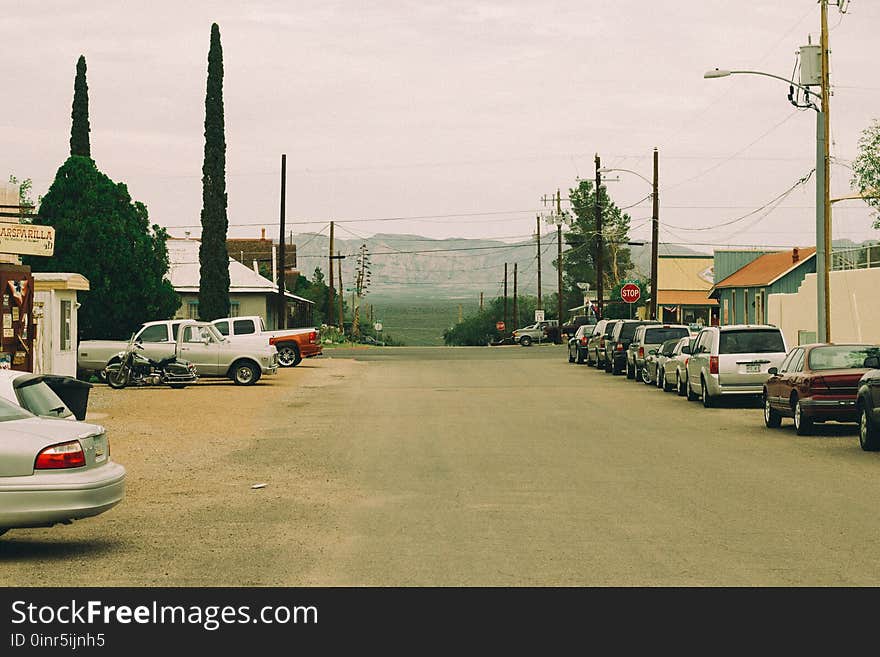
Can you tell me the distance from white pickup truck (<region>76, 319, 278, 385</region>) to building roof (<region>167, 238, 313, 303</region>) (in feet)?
112

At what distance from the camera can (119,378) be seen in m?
35.1

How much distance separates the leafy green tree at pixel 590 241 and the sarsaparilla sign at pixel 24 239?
111 meters

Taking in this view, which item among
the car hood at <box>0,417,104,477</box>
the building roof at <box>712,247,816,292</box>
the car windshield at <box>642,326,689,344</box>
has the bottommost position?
the car hood at <box>0,417,104,477</box>

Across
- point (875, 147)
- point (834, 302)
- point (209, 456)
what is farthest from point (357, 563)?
point (875, 147)

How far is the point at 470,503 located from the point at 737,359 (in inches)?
629

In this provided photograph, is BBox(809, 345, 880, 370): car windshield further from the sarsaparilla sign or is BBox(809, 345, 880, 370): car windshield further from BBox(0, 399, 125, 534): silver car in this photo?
BBox(0, 399, 125, 534): silver car

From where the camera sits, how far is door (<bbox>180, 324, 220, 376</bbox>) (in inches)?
1471

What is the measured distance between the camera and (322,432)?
2262cm

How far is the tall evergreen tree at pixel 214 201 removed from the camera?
5275cm

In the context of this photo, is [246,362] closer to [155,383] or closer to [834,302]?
[155,383]

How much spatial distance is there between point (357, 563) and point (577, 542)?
6.59ft

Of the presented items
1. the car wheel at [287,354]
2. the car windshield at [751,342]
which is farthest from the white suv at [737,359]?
the car wheel at [287,354]

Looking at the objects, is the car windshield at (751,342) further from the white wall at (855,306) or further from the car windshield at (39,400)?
the car windshield at (39,400)

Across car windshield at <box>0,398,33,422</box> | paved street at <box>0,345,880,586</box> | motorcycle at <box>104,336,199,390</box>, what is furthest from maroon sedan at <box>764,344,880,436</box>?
motorcycle at <box>104,336,199,390</box>
